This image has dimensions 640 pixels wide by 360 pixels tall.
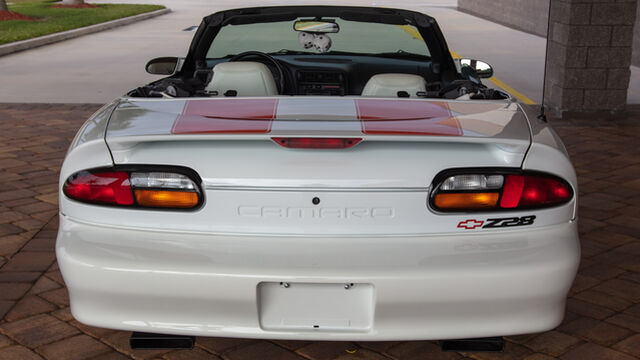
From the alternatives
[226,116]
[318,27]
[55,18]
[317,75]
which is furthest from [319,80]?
[55,18]

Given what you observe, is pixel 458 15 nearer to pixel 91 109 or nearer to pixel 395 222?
pixel 91 109

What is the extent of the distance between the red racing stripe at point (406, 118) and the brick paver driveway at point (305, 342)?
3.35 ft

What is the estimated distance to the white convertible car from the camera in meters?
2.43

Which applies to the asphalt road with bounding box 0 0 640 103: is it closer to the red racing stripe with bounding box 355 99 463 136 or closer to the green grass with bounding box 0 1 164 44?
the green grass with bounding box 0 1 164 44

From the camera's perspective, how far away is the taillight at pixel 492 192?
2.46 metres

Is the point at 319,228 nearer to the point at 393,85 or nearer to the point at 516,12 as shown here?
the point at 393,85

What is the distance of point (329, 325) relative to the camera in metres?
2.49

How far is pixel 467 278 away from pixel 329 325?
47 cm

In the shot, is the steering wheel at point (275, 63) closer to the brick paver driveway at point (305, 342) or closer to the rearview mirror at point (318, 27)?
the rearview mirror at point (318, 27)

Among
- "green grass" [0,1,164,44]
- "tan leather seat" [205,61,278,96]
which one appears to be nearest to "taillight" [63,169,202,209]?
"tan leather seat" [205,61,278,96]

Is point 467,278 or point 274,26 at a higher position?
point 467,278

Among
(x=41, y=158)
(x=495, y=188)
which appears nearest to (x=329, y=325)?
(x=495, y=188)

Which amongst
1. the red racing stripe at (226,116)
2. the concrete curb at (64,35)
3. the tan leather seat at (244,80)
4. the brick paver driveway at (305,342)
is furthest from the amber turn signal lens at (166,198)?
the concrete curb at (64,35)

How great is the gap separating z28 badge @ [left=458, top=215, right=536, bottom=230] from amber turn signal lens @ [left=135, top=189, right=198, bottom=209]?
0.86m
